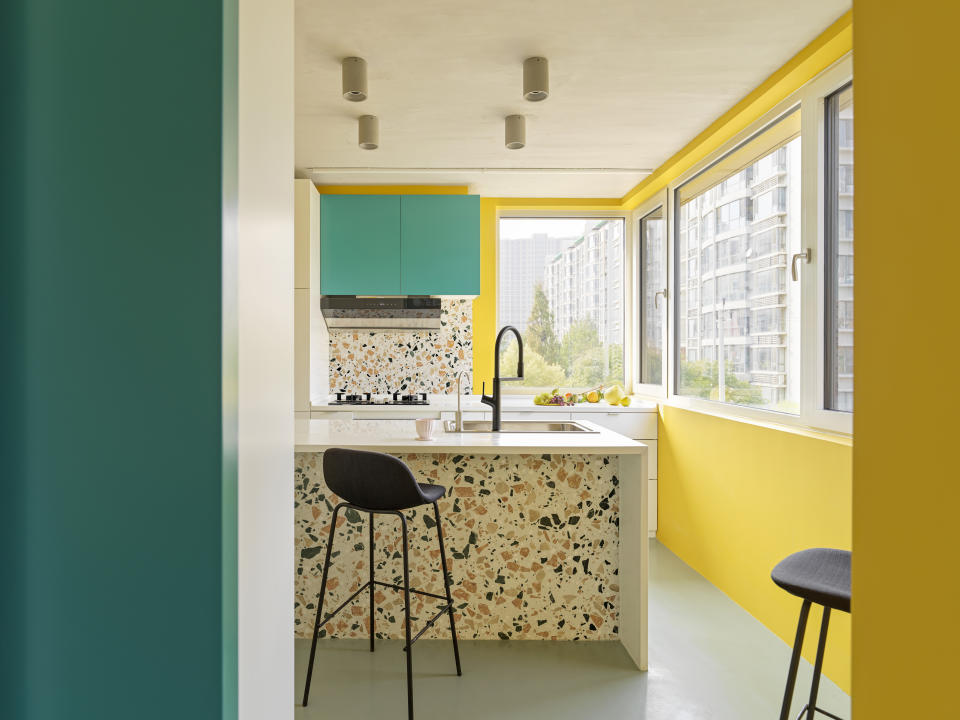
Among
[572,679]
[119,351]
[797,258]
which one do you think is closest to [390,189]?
[797,258]

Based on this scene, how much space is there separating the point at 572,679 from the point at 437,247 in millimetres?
3177

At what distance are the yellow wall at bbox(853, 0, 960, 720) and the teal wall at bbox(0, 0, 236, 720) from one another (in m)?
0.96

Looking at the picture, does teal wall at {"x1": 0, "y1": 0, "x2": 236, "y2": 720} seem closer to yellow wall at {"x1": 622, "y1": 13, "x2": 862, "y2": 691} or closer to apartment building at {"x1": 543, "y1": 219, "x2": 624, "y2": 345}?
yellow wall at {"x1": 622, "y1": 13, "x2": 862, "y2": 691}

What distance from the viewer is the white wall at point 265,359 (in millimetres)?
871

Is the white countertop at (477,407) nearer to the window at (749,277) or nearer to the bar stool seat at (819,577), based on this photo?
the window at (749,277)

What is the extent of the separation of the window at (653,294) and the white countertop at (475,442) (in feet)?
6.65

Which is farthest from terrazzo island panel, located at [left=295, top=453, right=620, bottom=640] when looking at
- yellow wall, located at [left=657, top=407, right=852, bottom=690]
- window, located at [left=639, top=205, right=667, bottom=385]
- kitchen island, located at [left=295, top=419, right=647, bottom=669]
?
window, located at [left=639, top=205, right=667, bottom=385]

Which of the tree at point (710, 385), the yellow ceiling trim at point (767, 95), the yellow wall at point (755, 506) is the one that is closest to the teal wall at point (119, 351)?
the yellow ceiling trim at point (767, 95)

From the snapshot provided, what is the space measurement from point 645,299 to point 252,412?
14.5 feet

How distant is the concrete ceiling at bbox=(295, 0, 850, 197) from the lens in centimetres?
233

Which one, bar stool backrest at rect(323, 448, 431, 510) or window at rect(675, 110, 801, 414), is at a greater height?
window at rect(675, 110, 801, 414)

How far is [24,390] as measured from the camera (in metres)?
0.80

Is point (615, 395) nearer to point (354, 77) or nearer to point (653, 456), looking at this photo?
point (653, 456)

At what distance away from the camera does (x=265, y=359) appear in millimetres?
959
